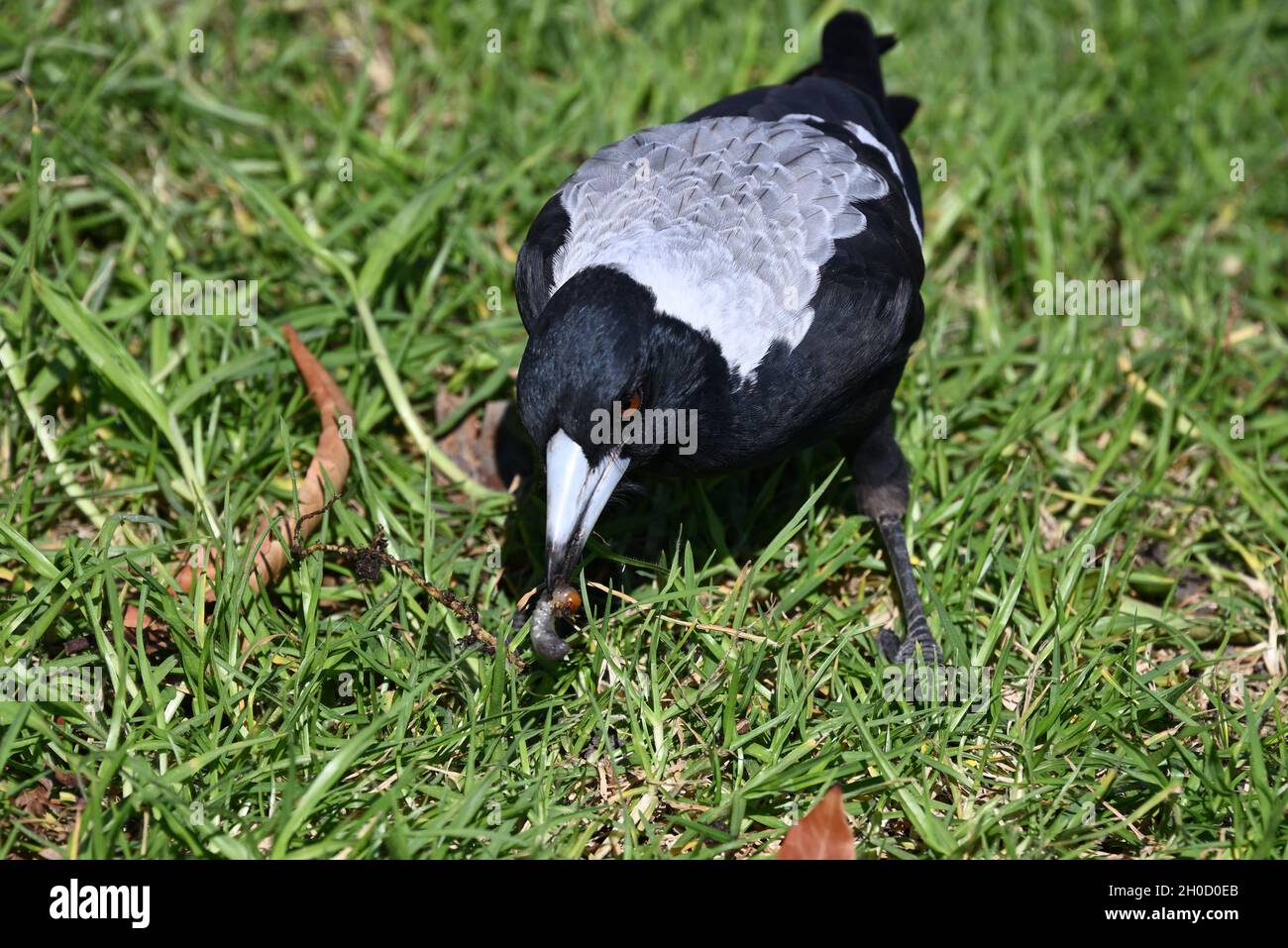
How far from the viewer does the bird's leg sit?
14.6 ft

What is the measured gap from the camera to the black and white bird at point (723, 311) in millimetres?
3414

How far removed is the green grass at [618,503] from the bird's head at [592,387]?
43 centimetres

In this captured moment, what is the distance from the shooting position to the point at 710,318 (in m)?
3.65

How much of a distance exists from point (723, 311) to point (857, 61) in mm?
2123

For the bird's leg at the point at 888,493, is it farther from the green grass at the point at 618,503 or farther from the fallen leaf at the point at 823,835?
the fallen leaf at the point at 823,835

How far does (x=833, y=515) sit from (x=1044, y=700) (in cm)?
124

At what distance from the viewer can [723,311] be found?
145 inches

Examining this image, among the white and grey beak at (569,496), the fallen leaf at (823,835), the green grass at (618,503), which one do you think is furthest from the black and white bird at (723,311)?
the fallen leaf at (823,835)

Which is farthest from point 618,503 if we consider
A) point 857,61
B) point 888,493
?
point 857,61

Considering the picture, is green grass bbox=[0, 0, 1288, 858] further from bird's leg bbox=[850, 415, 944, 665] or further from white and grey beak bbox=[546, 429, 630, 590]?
white and grey beak bbox=[546, 429, 630, 590]
